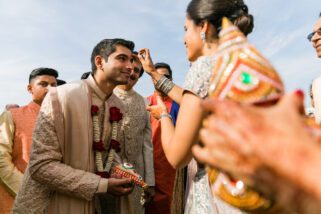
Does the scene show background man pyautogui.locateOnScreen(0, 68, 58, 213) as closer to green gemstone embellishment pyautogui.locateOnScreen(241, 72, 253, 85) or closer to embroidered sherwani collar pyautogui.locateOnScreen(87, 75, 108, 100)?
embroidered sherwani collar pyautogui.locateOnScreen(87, 75, 108, 100)

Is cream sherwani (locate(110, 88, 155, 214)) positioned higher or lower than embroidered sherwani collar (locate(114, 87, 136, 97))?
lower

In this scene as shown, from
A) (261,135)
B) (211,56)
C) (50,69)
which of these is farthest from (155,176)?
(261,135)

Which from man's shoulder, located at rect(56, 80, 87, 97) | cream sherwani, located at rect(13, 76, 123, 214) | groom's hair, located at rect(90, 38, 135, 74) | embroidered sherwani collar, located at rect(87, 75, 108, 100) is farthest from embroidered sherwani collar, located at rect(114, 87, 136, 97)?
cream sherwani, located at rect(13, 76, 123, 214)

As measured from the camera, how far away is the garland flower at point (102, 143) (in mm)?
3041

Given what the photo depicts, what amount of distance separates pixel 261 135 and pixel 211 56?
0.98 metres

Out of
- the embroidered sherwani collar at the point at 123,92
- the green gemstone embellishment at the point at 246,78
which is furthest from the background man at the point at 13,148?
the green gemstone embellishment at the point at 246,78

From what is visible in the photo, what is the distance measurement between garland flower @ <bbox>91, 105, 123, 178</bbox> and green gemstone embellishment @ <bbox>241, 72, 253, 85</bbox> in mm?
2020

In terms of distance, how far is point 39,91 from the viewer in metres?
5.52

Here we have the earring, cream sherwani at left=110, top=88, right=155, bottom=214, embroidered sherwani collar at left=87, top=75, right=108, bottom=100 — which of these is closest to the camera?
the earring

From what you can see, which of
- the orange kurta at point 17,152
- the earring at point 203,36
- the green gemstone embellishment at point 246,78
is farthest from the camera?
the orange kurta at point 17,152

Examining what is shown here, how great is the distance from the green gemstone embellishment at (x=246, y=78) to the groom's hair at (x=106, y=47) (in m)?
2.68

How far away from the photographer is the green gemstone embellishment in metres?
1.19

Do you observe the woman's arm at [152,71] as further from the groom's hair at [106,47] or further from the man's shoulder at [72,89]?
the groom's hair at [106,47]

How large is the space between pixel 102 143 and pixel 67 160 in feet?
1.03
